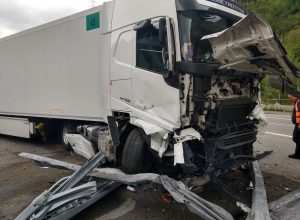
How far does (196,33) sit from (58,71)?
3732 millimetres

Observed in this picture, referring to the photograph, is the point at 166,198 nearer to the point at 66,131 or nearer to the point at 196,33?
the point at 196,33

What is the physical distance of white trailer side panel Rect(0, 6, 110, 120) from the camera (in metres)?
6.23

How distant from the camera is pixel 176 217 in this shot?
441 cm

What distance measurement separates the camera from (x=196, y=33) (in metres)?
4.72

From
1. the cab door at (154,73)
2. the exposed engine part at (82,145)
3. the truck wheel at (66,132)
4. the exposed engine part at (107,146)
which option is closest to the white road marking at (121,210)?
the exposed engine part at (107,146)

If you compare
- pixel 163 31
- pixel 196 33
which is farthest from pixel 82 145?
pixel 196 33

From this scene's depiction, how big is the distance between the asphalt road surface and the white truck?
0.48 meters

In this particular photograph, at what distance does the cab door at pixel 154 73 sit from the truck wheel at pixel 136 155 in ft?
1.59

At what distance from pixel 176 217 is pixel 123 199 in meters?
1.01

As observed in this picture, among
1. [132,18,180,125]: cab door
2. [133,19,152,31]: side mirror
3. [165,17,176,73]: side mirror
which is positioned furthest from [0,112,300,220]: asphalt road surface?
[133,19,152,31]: side mirror

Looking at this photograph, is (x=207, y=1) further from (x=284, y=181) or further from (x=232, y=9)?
(x=284, y=181)

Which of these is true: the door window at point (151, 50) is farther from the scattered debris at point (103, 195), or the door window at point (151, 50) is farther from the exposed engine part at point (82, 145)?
the exposed engine part at point (82, 145)

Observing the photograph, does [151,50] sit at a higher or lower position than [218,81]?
higher

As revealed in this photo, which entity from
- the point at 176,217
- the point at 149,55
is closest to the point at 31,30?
the point at 149,55
